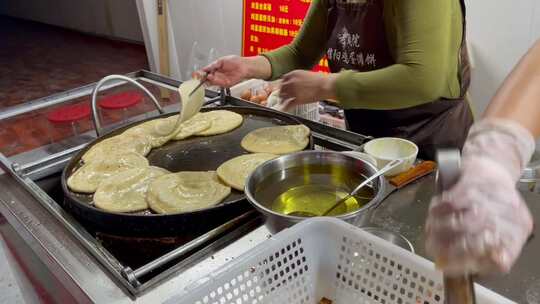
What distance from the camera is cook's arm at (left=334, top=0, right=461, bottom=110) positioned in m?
1.37

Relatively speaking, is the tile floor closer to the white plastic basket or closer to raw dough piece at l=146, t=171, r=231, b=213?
raw dough piece at l=146, t=171, r=231, b=213

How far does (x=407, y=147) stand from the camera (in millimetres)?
1348

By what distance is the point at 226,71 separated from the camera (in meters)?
1.83

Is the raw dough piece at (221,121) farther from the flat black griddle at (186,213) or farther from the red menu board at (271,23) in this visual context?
the red menu board at (271,23)

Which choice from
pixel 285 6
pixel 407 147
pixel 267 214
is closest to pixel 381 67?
pixel 407 147

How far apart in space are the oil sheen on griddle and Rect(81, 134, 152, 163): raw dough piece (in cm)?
68

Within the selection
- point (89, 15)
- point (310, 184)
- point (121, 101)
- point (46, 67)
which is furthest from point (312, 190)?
point (89, 15)

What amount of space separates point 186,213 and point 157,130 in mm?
698

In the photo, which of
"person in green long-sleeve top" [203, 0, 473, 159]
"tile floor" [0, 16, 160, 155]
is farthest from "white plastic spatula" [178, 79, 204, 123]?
"tile floor" [0, 16, 160, 155]

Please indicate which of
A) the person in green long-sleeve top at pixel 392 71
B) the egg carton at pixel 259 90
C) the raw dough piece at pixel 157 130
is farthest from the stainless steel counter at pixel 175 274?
the egg carton at pixel 259 90

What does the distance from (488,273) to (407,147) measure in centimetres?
88

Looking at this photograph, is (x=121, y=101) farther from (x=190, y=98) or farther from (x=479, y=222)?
(x=479, y=222)

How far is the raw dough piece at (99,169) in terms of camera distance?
4.73 ft

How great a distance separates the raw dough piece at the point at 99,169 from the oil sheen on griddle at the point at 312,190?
0.60 meters
